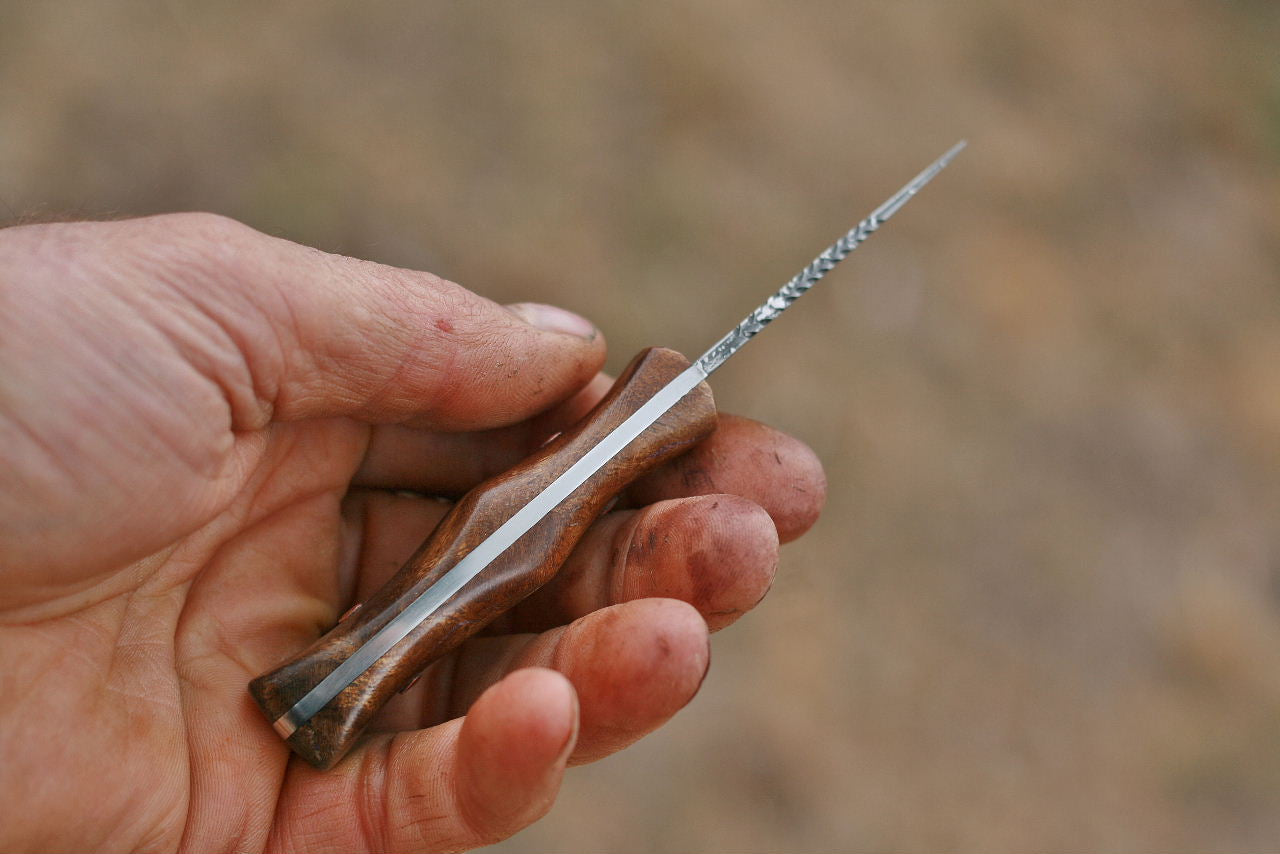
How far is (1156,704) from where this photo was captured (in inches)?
90.2

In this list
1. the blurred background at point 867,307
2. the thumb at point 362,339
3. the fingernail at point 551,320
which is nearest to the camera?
the thumb at point 362,339

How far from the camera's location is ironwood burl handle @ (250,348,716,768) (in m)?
1.22

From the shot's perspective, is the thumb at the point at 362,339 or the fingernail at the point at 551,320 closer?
the thumb at the point at 362,339

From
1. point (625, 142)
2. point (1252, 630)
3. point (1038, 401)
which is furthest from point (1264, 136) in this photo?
point (625, 142)

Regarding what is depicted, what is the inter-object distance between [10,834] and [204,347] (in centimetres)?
59

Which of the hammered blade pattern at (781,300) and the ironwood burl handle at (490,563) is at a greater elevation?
the hammered blade pattern at (781,300)

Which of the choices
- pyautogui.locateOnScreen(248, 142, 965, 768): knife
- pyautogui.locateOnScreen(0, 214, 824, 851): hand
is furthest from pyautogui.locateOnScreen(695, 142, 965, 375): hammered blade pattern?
pyautogui.locateOnScreen(0, 214, 824, 851): hand

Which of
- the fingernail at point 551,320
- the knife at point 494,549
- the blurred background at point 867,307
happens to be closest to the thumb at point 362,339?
the fingernail at point 551,320

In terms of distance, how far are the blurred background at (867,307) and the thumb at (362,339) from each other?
0.84 metres

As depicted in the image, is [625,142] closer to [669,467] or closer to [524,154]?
[524,154]

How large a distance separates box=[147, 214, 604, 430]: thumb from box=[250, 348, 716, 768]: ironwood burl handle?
0.51ft

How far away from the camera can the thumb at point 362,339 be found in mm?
1276

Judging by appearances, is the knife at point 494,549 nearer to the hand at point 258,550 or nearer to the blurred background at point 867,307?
the hand at point 258,550

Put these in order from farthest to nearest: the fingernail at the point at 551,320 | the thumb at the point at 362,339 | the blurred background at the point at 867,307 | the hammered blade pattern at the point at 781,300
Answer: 1. the blurred background at the point at 867,307
2. the fingernail at the point at 551,320
3. the hammered blade pattern at the point at 781,300
4. the thumb at the point at 362,339
